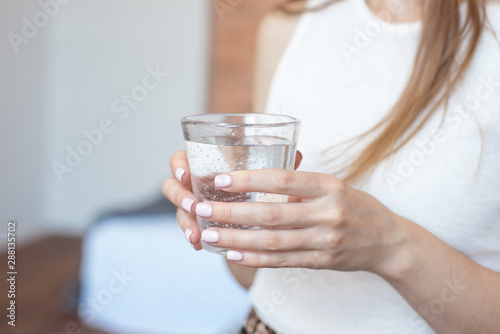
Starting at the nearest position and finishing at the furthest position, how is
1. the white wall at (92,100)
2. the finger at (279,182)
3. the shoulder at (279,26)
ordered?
the finger at (279,182), the shoulder at (279,26), the white wall at (92,100)

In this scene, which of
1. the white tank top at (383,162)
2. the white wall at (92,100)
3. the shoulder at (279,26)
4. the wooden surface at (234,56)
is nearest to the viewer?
the white tank top at (383,162)

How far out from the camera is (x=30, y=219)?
3.46 m

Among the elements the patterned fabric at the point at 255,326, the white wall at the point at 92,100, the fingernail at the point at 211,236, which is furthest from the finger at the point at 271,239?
the white wall at the point at 92,100

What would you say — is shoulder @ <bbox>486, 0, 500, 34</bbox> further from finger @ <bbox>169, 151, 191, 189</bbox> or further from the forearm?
finger @ <bbox>169, 151, 191, 189</bbox>

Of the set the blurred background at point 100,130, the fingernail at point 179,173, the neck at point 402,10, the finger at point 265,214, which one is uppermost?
the neck at point 402,10

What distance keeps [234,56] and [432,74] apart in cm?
231

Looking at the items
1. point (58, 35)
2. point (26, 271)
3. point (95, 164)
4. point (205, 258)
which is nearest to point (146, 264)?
point (205, 258)

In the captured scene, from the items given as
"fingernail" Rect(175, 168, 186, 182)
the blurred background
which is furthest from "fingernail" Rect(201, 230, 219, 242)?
the blurred background

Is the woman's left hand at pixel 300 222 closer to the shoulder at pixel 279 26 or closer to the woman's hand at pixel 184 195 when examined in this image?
the woman's hand at pixel 184 195

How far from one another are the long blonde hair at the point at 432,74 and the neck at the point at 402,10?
47 millimetres

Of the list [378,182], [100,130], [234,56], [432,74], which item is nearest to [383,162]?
[378,182]

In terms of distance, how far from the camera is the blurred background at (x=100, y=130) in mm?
2559

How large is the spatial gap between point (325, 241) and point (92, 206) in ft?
10.5

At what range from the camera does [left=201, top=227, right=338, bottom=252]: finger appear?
59 centimetres
